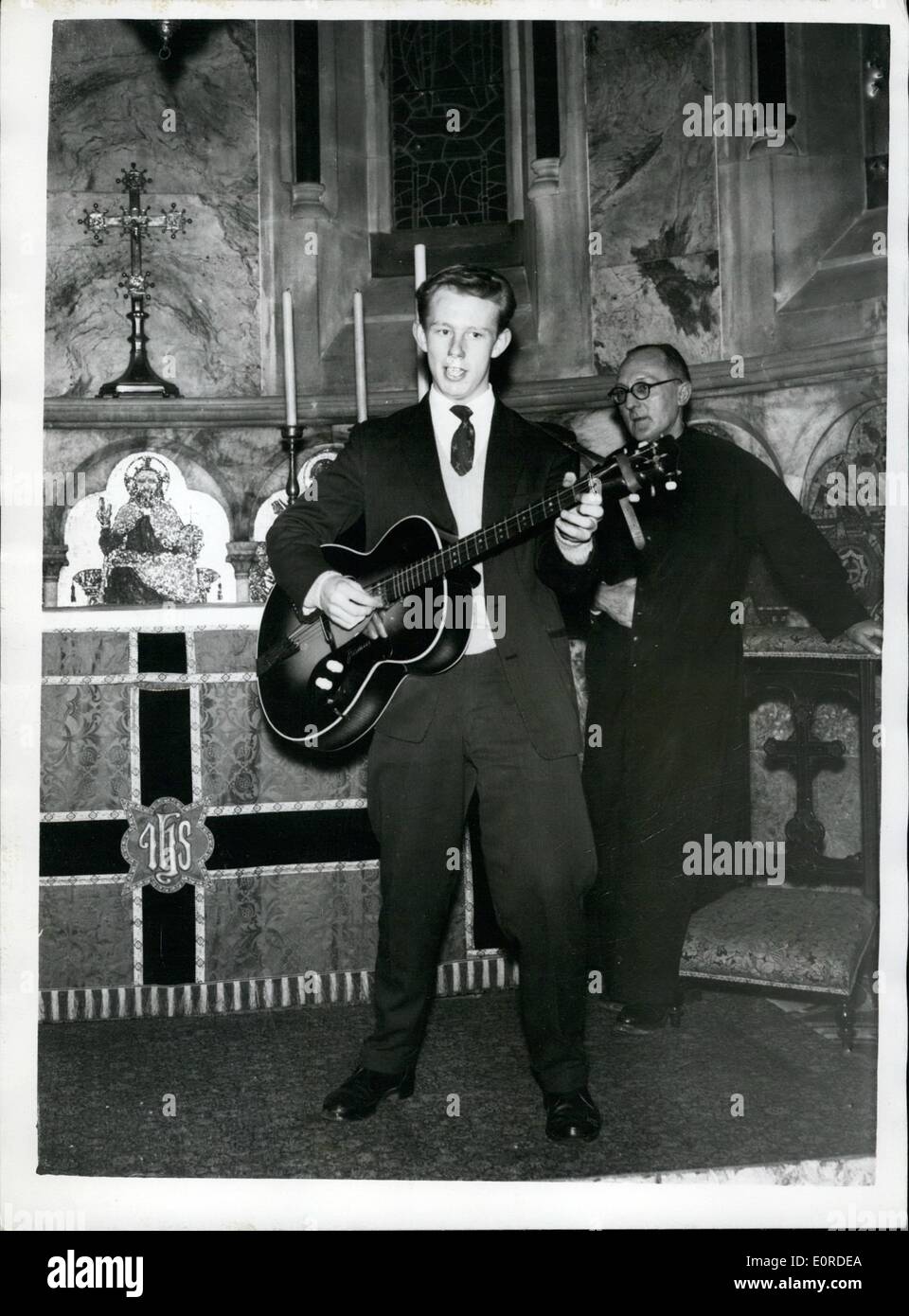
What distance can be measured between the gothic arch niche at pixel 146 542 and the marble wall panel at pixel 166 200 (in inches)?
12.1

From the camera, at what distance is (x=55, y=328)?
3098mm

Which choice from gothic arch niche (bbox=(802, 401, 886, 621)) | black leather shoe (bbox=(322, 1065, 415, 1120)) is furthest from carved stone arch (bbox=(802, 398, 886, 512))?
black leather shoe (bbox=(322, 1065, 415, 1120))

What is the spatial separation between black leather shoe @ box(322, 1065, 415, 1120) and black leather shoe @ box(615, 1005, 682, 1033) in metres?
0.61

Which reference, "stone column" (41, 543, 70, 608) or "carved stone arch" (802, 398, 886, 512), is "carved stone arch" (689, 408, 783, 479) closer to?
"carved stone arch" (802, 398, 886, 512)

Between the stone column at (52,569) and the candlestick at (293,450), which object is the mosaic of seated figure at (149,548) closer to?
the stone column at (52,569)

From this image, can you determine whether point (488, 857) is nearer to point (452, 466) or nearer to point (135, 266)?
point (452, 466)

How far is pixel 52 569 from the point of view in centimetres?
298

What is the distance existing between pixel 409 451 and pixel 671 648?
89cm

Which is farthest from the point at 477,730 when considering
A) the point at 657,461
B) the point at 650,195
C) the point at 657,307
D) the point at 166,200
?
the point at 166,200

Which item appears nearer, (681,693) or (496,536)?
(496,536)

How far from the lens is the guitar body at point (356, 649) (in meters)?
2.31

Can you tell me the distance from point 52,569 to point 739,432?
186 cm

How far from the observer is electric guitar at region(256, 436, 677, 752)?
2.24 metres

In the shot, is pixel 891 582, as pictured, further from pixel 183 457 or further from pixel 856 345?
pixel 183 457
